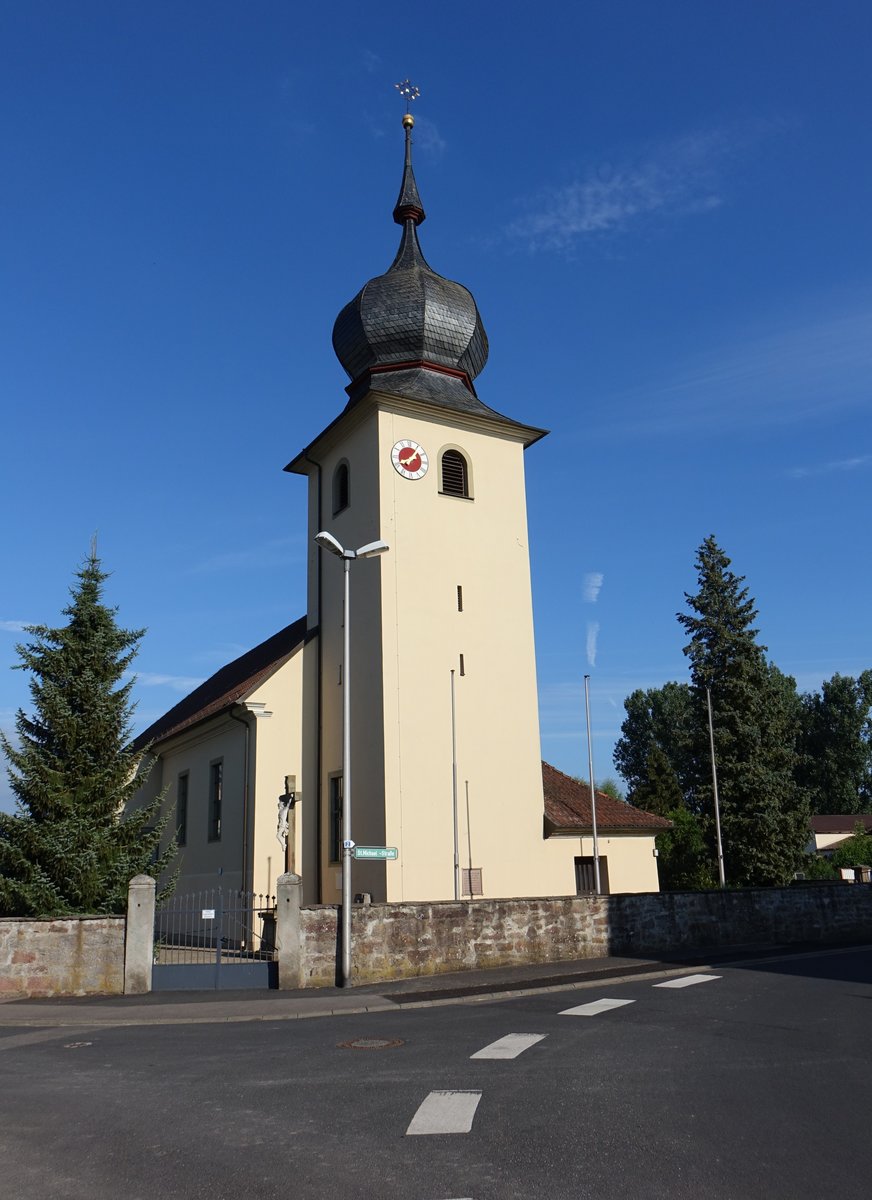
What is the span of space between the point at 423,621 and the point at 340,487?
489 centimetres

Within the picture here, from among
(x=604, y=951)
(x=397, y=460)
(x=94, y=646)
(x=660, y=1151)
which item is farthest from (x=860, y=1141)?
(x=397, y=460)

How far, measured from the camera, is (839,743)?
3036 inches

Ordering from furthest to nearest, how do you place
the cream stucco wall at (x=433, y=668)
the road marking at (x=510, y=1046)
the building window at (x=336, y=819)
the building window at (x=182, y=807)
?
the building window at (x=182, y=807) → the building window at (x=336, y=819) → the cream stucco wall at (x=433, y=668) → the road marking at (x=510, y=1046)

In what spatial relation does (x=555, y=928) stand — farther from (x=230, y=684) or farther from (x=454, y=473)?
(x=230, y=684)

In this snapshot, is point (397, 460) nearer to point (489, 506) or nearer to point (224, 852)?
point (489, 506)

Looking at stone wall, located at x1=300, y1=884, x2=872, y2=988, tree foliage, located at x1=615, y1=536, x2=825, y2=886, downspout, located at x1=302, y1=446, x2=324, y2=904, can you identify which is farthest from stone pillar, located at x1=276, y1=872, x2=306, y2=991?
tree foliage, located at x1=615, y1=536, x2=825, y2=886

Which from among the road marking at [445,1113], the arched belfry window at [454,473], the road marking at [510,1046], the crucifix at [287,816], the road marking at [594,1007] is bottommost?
the road marking at [594,1007]

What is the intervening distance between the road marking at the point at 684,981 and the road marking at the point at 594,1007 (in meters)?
1.82

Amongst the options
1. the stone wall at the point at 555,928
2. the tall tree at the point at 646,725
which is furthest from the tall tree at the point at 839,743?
the stone wall at the point at 555,928

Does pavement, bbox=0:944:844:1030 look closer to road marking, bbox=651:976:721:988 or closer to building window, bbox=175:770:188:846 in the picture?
road marking, bbox=651:976:721:988

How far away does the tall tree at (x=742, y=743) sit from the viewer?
121 feet

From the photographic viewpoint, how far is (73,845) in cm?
1725

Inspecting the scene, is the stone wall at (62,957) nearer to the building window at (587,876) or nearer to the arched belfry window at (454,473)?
the arched belfry window at (454,473)

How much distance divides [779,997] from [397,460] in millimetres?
14361
